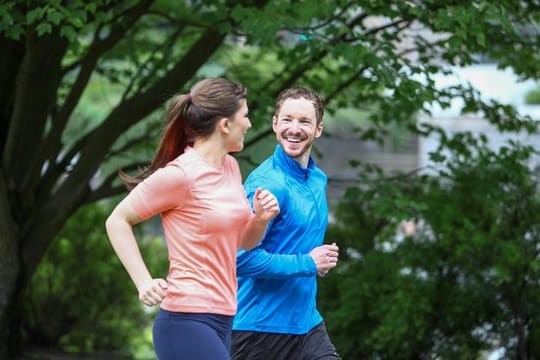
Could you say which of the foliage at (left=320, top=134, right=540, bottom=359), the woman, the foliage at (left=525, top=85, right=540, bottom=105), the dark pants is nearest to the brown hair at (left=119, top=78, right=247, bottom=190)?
the woman

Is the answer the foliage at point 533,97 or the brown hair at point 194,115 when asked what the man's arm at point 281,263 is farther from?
the foliage at point 533,97

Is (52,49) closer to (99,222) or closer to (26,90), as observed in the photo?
(26,90)

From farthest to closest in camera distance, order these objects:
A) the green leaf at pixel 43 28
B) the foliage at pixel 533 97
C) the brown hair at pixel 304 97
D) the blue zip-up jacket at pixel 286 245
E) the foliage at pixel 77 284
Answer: the foliage at pixel 533 97
the foliage at pixel 77 284
the green leaf at pixel 43 28
the brown hair at pixel 304 97
the blue zip-up jacket at pixel 286 245

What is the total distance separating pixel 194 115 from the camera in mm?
3906

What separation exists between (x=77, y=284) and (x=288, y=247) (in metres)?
6.68

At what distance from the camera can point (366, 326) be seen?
351 inches

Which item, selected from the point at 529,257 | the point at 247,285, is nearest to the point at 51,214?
the point at 529,257

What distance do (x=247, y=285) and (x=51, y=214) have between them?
4.47 meters

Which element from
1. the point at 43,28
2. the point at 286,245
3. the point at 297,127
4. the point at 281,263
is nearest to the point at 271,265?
the point at 281,263

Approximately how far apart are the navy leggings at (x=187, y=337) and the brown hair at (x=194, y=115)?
582 mm

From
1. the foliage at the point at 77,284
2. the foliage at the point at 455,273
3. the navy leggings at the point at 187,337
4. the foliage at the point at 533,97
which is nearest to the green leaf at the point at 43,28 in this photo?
the foliage at the point at 455,273

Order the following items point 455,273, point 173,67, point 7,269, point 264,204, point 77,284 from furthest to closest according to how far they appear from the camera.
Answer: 1. point 77,284
2. point 173,67
3. point 455,273
4. point 7,269
5. point 264,204

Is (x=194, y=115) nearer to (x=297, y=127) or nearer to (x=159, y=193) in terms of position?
(x=159, y=193)

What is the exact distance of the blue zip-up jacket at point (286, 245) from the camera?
4.48m
